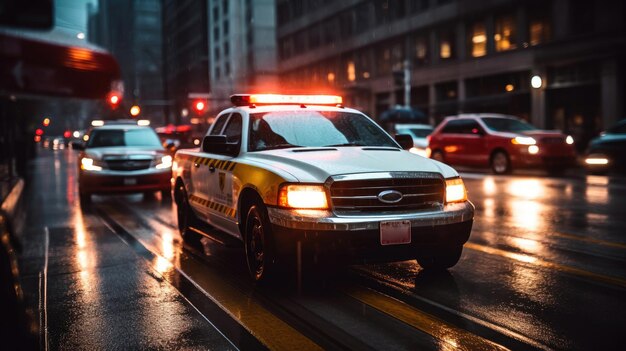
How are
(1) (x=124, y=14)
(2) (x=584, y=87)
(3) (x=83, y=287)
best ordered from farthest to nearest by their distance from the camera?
(1) (x=124, y=14) → (2) (x=584, y=87) → (3) (x=83, y=287)

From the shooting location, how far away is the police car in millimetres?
5477

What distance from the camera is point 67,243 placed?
895 cm

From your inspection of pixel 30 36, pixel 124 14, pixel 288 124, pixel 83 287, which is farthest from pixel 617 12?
pixel 124 14

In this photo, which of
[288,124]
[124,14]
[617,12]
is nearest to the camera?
[288,124]

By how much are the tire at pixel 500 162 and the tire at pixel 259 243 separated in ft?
48.2

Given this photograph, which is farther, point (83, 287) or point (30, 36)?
point (83, 287)

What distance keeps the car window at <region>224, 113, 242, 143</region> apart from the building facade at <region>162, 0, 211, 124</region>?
82654mm

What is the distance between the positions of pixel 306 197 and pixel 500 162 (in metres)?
15.3

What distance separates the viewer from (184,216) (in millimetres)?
8852

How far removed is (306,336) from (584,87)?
30.4 metres

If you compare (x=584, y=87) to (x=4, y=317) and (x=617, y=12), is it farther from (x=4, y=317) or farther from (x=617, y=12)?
(x=4, y=317)

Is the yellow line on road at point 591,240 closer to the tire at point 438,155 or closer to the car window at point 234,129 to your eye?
the car window at point 234,129

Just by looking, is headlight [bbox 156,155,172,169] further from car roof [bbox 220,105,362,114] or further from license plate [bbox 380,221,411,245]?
license plate [bbox 380,221,411,245]

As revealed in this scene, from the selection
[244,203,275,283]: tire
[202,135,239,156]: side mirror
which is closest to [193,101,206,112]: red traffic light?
[202,135,239,156]: side mirror
